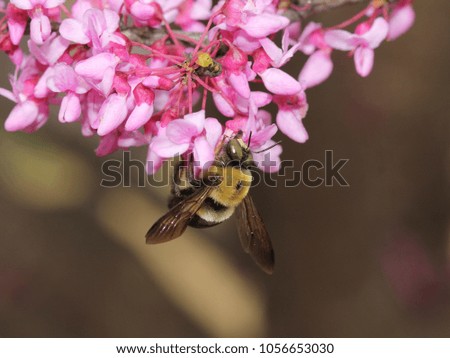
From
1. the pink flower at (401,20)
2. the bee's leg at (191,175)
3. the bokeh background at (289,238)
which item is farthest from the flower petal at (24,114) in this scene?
the bokeh background at (289,238)

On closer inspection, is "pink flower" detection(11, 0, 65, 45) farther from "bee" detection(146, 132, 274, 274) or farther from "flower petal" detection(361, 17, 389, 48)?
"flower petal" detection(361, 17, 389, 48)

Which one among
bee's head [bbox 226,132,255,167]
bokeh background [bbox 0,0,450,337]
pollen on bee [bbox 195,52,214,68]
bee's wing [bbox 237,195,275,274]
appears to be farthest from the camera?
bokeh background [bbox 0,0,450,337]

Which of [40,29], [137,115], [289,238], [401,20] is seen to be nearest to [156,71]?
[137,115]

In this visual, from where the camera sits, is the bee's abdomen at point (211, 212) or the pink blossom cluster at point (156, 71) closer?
the pink blossom cluster at point (156, 71)

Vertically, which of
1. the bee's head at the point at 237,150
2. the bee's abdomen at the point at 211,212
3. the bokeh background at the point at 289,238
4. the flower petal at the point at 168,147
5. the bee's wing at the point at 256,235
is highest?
the flower petal at the point at 168,147

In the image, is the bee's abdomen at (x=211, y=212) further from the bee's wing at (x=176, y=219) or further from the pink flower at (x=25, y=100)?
the pink flower at (x=25, y=100)

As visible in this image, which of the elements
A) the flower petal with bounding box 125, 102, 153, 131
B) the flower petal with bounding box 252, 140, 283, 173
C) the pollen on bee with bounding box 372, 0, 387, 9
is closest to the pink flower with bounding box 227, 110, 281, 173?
the flower petal with bounding box 252, 140, 283, 173

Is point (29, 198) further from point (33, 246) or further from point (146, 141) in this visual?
point (146, 141)
